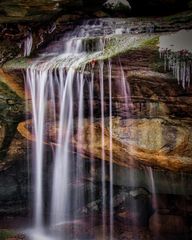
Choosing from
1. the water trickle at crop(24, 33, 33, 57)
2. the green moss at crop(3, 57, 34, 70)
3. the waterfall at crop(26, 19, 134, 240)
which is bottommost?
the waterfall at crop(26, 19, 134, 240)

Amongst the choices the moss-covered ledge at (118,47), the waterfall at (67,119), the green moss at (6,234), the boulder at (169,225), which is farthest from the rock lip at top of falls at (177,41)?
the green moss at (6,234)

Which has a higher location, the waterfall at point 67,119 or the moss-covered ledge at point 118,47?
the moss-covered ledge at point 118,47

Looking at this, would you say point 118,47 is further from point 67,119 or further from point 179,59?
point 67,119

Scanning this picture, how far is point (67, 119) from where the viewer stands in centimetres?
1184

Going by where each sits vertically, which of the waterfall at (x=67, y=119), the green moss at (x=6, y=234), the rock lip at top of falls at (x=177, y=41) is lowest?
the green moss at (x=6, y=234)

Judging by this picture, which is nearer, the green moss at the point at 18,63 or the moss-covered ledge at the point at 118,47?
the moss-covered ledge at the point at 118,47

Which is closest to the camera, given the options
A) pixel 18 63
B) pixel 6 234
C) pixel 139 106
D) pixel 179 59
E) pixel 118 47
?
pixel 179 59

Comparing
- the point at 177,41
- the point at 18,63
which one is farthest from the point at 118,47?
the point at 18,63

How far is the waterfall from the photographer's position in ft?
35.4

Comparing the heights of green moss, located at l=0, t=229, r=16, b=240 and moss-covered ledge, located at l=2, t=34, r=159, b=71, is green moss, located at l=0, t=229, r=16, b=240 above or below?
below

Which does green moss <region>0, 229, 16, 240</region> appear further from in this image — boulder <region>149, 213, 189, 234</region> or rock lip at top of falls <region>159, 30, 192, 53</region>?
rock lip at top of falls <region>159, 30, 192, 53</region>

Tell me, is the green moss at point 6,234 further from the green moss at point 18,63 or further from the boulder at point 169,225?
the green moss at point 18,63

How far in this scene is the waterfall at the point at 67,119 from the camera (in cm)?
1079

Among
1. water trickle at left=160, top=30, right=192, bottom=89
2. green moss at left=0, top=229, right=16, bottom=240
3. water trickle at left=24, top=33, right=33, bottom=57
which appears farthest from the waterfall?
water trickle at left=160, top=30, right=192, bottom=89
